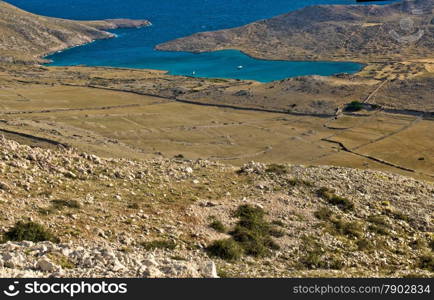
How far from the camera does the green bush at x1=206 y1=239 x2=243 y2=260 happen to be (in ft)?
69.2

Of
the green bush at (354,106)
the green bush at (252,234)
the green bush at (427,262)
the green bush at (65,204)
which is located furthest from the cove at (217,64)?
the green bush at (65,204)

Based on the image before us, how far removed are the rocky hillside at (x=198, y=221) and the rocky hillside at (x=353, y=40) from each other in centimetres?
13296

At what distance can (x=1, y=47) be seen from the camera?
176 metres

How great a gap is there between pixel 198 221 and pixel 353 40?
16765 cm

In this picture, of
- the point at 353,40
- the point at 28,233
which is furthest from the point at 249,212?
the point at 353,40

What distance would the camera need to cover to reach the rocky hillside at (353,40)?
164125mm

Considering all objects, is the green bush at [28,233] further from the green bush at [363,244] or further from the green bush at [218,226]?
the green bush at [363,244]

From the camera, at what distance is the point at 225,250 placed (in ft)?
69.7

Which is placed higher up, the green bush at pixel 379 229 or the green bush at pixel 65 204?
the green bush at pixel 65 204

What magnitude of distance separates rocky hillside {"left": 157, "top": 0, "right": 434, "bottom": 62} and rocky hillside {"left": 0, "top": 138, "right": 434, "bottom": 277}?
133 m

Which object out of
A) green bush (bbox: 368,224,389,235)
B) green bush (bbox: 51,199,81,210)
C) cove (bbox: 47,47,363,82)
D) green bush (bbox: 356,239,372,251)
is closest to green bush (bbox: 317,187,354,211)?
green bush (bbox: 368,224,389,235)

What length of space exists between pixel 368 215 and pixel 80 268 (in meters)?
17.0

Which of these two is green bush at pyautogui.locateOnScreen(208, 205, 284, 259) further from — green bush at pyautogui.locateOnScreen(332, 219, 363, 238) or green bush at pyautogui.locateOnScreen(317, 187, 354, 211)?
green bush at pyautogui.locateOnScreen(317, 187, 354, 211)

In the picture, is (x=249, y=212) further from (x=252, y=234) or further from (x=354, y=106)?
(x=354, y=106)
